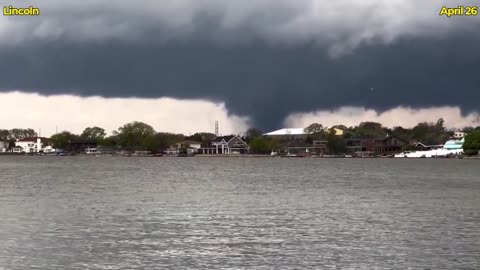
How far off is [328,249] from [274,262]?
407cm

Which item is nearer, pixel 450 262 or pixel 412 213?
pixel 450 262

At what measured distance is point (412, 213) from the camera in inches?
1836

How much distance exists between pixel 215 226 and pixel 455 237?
12.3 m

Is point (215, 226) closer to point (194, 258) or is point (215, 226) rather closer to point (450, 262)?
point (194, 258)

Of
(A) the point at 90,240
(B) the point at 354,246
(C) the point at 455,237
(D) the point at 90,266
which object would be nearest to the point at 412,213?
(C) the point at 455,237

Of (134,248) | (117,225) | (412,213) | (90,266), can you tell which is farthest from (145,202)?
(90,266)

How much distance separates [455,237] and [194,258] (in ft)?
44.7

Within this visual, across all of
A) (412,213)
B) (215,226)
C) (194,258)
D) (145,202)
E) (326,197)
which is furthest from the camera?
(326,197)

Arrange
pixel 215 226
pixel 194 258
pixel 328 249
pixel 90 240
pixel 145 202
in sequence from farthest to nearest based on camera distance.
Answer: pixel 145 202 → pixel 215 226 → pixel 90 240 → pixel 328 249 → pixel 194 258

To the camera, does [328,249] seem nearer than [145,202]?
Yes

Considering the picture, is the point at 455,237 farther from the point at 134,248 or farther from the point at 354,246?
the point at 134,248

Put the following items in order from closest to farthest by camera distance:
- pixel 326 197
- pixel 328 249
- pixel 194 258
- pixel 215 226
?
pixel 194 258 → pixel 328 249 → pixel 215 226 → pixel 326 197

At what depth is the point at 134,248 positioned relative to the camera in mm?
29891

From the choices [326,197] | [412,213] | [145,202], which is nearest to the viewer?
[412,213]
